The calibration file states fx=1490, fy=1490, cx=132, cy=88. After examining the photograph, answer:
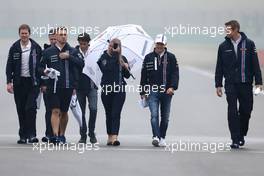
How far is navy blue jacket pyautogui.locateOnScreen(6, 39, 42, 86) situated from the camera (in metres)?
17.9

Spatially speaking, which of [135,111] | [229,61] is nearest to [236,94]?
[229,61]

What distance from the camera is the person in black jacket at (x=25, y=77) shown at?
1789 cm

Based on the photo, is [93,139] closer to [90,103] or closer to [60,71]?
[90,103]

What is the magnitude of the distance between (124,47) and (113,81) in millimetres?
502

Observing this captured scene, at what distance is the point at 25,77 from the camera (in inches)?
706

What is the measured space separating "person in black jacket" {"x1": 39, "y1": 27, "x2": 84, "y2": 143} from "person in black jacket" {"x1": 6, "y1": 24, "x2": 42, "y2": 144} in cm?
24

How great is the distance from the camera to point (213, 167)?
1547cm

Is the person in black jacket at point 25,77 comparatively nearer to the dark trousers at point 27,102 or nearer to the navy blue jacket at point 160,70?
the dark trousers at point 27,102

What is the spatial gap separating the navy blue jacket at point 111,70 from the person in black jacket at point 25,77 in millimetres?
779
